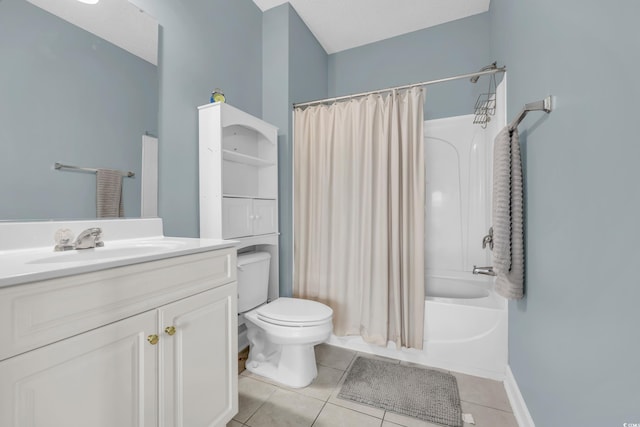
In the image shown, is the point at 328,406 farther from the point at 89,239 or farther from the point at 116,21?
the point at 116,21

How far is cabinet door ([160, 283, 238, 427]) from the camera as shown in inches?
35.8

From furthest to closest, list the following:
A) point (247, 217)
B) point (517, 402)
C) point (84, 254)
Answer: point (247, 217)
point (517, 402)
point (84, 254)

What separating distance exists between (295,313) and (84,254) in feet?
3.44

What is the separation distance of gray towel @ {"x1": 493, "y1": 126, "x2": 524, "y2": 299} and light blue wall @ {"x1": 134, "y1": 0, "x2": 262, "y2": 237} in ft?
5.38

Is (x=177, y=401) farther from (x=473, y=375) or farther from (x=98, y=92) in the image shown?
(x=473, y=375)

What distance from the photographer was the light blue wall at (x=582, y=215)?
592 mm

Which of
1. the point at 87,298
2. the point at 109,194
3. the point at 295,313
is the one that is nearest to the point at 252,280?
the point at 295,313

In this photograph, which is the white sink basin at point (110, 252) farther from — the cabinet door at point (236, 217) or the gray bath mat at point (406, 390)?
the gray bath mat at point (406, 390)

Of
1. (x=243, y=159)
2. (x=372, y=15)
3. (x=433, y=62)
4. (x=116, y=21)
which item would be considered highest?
(x=372, y=15)

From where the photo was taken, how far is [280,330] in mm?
1523

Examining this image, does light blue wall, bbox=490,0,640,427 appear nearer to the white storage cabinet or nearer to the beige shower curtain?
the beige shower curtain

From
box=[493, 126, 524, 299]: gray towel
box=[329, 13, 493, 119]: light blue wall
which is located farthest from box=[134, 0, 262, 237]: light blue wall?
box=[493, 126, 524, 299]: gray towel

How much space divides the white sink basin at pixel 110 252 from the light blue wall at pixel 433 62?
2344mm

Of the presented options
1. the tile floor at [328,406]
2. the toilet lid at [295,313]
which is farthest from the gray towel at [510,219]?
the toilet lid at [295,313]
